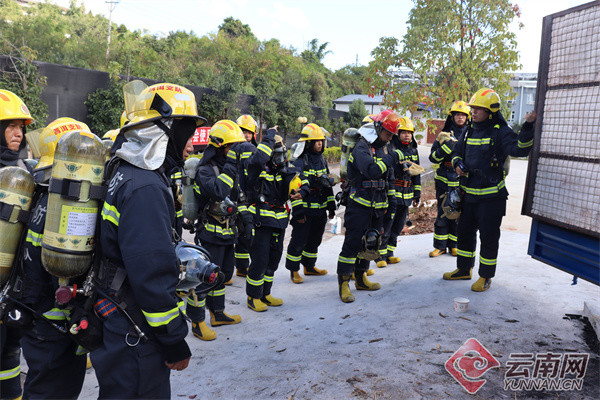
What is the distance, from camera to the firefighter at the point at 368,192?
526cm

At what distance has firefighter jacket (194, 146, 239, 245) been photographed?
15.3 feet

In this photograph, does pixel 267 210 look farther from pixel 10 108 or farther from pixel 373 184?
pixel 10 108

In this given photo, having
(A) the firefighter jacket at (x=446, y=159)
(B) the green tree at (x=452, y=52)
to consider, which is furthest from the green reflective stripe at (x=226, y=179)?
(B) the green tree at (x=452, y=52)

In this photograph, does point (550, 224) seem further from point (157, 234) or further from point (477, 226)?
point (157, 234)

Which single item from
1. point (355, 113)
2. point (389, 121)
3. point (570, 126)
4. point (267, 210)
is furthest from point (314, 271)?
point (355, 113)

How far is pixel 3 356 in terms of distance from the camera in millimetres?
3176

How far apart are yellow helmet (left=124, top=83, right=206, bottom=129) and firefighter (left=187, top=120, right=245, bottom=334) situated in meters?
2.06

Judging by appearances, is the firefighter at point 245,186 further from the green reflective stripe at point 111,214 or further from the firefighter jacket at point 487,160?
the green reflective stripe at point 111,214

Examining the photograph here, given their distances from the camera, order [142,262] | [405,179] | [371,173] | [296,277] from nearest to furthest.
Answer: [142,262] < [371,173] < [296,277] < [405,179]

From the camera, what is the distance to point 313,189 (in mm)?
6492

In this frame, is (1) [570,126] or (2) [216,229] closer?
(1) [570,126]

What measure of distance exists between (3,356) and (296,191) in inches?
136

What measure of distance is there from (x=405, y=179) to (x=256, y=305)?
9.82 feet

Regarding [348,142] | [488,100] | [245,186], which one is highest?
[488,100]
